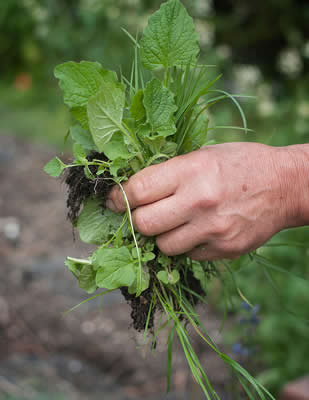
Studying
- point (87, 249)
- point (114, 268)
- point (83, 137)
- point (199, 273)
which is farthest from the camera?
point (87, 249)

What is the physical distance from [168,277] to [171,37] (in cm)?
47

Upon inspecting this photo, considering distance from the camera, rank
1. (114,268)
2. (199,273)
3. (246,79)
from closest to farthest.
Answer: (114,268), (199,273), (246,79)

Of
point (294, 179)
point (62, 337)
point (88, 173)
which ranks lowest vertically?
point (62, 337)

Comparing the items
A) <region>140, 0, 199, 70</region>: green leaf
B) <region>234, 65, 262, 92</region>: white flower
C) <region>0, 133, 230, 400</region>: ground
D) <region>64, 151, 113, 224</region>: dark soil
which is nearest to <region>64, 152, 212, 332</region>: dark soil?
<region>64, 151, 113, 224</region>: dark soil

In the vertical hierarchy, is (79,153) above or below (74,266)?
above

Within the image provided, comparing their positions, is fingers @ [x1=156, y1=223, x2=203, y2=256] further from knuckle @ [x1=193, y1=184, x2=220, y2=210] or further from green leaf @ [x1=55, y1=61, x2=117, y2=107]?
green leaf @ [x1=55, y1=61, x2=117, y2=107]

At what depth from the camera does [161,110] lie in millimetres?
844

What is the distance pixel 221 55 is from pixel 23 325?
2723 mm

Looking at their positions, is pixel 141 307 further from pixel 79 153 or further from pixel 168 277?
pixel 79 153

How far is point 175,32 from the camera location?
852 millimetres

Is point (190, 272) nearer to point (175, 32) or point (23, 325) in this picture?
point (175, 32)

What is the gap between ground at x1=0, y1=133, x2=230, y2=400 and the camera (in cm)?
176

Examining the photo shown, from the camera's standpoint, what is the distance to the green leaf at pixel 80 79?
Result: 2.76ft

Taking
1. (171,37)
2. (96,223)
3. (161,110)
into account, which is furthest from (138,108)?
(96,223)
